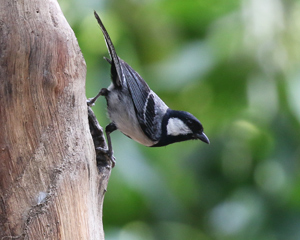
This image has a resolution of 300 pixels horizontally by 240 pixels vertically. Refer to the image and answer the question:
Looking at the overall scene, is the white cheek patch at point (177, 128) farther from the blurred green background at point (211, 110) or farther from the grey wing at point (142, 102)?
the blurred green background at point (211, 110)

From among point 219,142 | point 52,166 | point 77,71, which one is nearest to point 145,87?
point 77,71

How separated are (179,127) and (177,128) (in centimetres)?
2

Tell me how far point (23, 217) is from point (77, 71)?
763 millimetres

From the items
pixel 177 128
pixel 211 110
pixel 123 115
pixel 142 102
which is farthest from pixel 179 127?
pixel 211 110

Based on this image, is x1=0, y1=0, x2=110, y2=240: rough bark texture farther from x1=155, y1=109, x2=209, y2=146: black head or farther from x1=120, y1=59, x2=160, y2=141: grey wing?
x1=155, y1=109, x2=209, y2=146: black head

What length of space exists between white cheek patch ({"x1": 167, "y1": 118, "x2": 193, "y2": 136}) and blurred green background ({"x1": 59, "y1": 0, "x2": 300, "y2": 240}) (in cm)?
80

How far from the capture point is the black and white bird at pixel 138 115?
12.1ft

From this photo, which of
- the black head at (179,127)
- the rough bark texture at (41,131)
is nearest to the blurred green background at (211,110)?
the black head at (179,127)

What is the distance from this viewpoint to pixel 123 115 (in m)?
3.70

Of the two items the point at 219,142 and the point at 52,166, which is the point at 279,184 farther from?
the point at 52,166

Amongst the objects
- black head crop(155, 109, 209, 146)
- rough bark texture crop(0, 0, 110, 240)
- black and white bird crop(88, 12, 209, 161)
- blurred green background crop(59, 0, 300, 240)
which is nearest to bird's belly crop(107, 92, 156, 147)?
black and white bird crop(88, 12, 209, 161)

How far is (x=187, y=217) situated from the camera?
555 cm

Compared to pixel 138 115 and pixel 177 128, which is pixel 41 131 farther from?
pixel 177 128

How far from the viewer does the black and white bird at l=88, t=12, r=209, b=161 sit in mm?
3682
